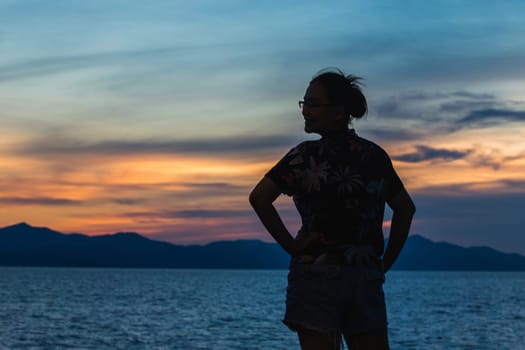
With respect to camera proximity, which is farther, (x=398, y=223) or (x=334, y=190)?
(x=398, y=223)

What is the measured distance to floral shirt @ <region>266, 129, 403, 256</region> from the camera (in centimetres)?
443

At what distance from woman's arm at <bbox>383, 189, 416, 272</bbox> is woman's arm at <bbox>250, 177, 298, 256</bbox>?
64 centimetres

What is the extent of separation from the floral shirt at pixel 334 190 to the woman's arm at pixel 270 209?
4cm

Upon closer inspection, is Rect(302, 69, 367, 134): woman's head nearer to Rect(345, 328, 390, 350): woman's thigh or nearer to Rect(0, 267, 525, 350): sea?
Rect(345, 328, 390, 350): woman's thigh

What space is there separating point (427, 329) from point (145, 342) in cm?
2498

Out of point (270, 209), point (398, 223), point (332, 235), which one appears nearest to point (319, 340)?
point (332, 235)

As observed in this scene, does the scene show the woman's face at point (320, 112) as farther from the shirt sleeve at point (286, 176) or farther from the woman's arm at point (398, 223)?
the woman's arm at point (398, 223)

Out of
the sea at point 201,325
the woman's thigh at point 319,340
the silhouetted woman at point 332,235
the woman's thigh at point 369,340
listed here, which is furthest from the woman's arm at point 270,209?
the sea at point 201,325

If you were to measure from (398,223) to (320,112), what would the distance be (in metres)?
0.73

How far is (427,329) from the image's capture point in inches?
2931

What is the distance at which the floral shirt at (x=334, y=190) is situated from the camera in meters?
4.43

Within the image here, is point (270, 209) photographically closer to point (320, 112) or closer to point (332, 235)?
point (332, 235)

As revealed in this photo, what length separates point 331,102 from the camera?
465 cm

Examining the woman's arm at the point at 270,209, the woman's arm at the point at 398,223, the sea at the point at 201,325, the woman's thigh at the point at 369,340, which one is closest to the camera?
the woman's arm at the point at 270,209
